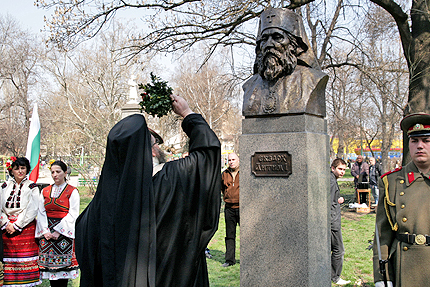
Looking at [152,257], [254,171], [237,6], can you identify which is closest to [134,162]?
[152,257]

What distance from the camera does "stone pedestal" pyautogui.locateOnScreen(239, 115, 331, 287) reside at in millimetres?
3529

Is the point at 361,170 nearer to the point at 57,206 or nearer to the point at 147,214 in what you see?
the point at 57,206

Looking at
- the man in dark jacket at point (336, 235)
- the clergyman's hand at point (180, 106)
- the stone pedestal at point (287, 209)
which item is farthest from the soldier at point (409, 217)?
the man in dark jacket at point (336, 235)

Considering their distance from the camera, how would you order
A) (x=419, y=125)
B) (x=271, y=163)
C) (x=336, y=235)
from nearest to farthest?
(x=419, y=125) → (x=271, y=163) → (x=336, y=235)

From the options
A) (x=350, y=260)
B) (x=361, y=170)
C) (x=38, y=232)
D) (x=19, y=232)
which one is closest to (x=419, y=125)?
(x=350, y=260)

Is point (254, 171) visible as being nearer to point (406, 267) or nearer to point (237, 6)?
point (406, 267)

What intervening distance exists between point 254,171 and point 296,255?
88cm

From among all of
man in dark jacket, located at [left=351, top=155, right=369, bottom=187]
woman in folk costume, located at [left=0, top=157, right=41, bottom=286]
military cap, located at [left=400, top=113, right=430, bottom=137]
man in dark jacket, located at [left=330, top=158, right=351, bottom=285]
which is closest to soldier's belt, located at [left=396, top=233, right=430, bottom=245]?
military cap, located at [left=400, top=113, right=430, bottom=137]

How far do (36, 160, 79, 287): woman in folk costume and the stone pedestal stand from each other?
2.77 metres

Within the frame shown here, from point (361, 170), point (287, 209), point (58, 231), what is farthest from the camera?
point (361, 170)

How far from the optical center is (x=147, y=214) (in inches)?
104

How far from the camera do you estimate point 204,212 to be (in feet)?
9.67

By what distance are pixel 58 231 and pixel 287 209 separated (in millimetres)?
3341

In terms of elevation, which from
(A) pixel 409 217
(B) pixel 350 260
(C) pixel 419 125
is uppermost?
(C) pixel 419 125
